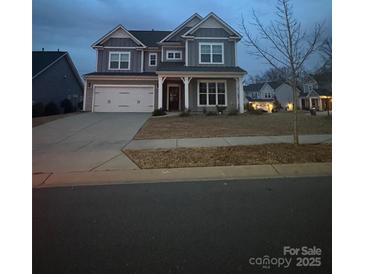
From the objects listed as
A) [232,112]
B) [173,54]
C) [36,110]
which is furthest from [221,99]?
[36,110]

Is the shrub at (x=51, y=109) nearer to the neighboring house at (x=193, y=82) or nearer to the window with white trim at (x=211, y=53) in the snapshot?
the neighboring house at (x=193, y=82)

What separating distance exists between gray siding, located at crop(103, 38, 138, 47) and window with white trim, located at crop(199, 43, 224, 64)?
4.87m

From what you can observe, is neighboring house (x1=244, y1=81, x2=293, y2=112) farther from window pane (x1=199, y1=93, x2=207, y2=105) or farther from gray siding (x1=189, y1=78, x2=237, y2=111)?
window pane (x1=199, y1=93, x2=207, y2=105)

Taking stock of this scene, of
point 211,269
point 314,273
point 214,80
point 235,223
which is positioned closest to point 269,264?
point 314,273

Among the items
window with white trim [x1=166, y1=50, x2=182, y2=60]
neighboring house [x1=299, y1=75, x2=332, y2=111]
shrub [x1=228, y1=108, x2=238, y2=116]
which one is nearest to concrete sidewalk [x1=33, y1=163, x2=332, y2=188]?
neighboring house [x1=299, y1=75, x2=332, y2=111]

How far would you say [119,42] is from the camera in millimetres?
18172

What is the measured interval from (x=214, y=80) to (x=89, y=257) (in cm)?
1547

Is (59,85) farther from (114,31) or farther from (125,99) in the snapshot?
(125,99)

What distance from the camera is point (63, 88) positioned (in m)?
20.6

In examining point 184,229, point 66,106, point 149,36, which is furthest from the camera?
point 149,36

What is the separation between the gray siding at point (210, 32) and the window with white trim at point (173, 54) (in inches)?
77.6

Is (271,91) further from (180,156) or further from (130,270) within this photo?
(130,270)

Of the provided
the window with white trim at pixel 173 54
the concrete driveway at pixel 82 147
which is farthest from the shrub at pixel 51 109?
the window with white trim at pixel 173 54

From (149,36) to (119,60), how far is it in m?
3.34
